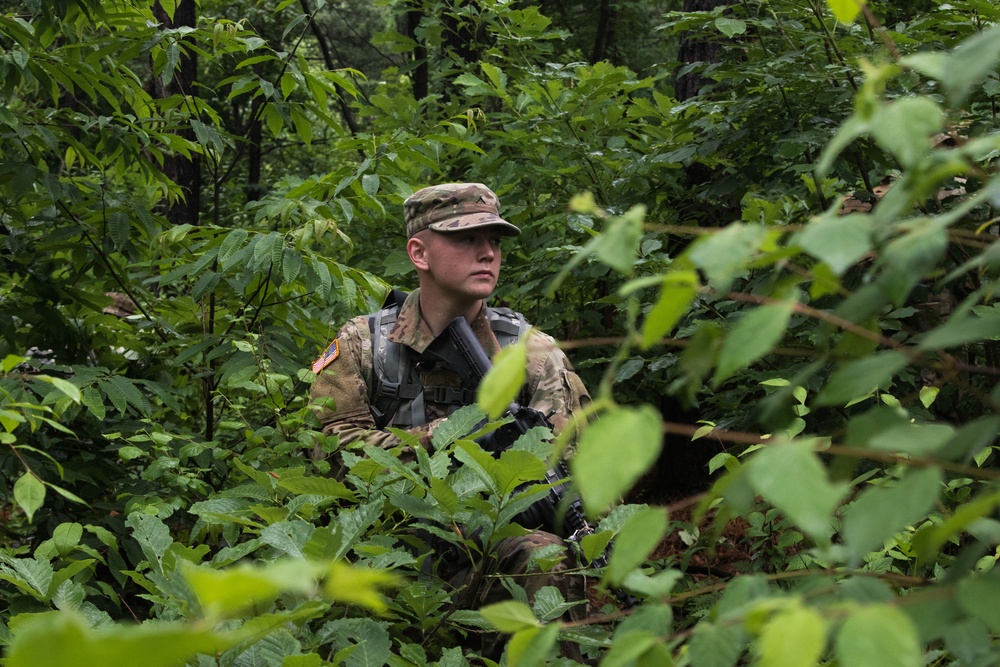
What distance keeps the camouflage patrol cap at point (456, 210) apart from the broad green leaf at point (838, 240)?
10.7ft

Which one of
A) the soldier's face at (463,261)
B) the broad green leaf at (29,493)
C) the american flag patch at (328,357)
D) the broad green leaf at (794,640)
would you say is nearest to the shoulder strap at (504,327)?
the soldier's face at (463,261)

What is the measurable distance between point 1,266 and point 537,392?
260cm

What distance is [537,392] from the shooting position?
13.3 feet

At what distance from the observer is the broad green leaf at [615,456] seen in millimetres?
769

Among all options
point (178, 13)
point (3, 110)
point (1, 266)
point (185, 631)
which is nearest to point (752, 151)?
point (3, 110)

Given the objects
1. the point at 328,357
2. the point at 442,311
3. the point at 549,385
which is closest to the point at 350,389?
the point at 328,357

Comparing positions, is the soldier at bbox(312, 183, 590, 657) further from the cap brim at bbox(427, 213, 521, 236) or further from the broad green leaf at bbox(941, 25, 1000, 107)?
the broad green leaf at bbox(941, 25, 1000, 107)

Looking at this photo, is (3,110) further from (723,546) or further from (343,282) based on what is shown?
(723,546)

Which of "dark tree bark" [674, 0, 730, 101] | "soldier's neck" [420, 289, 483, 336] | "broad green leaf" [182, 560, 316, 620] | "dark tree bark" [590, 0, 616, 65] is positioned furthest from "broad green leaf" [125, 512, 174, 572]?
"dark tree bark" [590, 0, 616, 65]

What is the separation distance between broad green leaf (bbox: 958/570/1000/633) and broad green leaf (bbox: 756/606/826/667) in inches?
7.2

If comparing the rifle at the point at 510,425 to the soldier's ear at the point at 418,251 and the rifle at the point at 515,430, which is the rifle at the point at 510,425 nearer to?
the rifle at the point at 515,430

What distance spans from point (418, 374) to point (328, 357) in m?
0.39

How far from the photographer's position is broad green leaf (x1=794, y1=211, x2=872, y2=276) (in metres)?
0.82

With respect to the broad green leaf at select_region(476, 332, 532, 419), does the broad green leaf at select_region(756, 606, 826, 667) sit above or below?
below
